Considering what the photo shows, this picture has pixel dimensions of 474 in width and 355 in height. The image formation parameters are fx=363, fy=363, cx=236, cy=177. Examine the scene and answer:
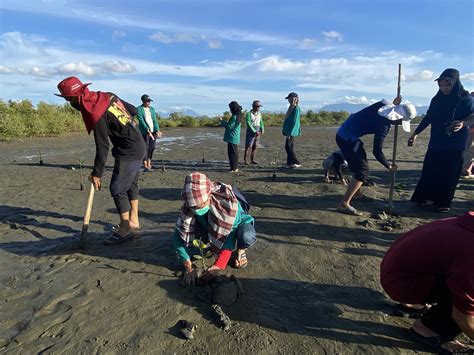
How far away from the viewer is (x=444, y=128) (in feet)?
18.1

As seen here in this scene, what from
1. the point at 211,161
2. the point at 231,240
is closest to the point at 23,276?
the point at 231,240

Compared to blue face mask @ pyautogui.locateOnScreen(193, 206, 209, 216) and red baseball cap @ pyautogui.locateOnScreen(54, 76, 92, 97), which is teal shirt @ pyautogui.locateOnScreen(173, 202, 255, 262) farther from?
red baseball cap @ pyautogui.locateOnScreen(54, 76, 92, 97)

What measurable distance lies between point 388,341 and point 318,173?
6236 mm

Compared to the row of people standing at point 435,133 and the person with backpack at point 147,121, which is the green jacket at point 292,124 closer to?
the person with backpack at point 147,121

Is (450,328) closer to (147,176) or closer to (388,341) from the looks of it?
(388,341)

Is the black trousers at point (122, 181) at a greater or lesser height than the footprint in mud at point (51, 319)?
greater

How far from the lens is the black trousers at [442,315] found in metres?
2.57

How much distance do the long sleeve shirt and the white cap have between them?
11.0ft

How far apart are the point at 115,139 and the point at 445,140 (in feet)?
15.9

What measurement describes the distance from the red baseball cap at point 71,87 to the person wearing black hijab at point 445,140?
15.9 ft

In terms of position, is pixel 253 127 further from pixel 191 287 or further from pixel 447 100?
pixel 191 287

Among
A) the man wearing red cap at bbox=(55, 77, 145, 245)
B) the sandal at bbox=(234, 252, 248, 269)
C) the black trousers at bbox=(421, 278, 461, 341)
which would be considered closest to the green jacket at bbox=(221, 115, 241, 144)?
the man wearing red cap at bbox=(55, 77, 145, 245)

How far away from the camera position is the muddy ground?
9.20 feet

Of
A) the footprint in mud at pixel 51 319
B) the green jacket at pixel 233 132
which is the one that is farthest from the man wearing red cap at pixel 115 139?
the green jacket at pixel 233 132
